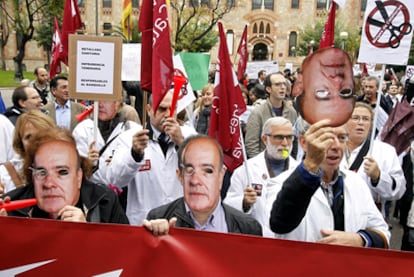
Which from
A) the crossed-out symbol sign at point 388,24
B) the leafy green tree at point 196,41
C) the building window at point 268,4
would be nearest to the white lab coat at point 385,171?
the crossed-out symbol sign at point 388,24

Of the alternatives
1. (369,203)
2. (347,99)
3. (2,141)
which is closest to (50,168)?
(347,99)

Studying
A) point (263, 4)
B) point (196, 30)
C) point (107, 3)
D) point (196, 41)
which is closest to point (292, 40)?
point (263, 4)

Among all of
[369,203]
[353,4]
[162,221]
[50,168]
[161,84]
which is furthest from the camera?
[353,4]

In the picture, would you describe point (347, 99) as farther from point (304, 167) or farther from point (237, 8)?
point (237, 8)

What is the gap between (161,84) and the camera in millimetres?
3555

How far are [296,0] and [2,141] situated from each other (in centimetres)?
5611

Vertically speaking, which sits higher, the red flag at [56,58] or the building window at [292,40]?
the building window at [292,40]

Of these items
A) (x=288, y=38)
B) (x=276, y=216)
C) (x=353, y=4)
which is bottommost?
(x=276, y=216)

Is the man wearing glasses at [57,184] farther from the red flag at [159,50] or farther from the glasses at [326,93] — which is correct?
the glasses at [326,93]

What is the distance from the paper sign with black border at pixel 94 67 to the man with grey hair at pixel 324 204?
1.59 m

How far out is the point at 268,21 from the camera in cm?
5769

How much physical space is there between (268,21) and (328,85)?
57.3 metres

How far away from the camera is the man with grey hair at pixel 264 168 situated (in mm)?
3611

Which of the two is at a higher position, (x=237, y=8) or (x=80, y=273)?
(x=237, y=8)
